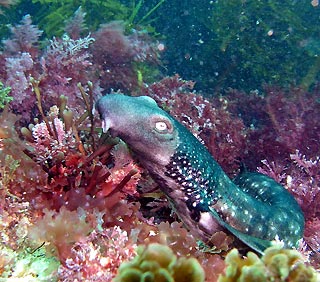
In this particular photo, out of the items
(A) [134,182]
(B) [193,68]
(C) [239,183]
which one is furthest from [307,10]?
(A) [134,182]

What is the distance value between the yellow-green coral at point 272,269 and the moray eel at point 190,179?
1496mm

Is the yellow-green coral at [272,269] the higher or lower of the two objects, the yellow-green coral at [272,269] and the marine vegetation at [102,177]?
the higher

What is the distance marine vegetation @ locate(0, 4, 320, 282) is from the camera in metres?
2.65

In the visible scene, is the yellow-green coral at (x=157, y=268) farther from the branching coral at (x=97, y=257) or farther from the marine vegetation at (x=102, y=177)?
the branching coral at (x=97, y=257)

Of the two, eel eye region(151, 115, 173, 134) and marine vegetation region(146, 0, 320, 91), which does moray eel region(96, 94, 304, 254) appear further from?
marine vegetation region(146, 0, 320, 91)

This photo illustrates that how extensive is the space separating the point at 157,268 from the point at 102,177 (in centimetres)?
193

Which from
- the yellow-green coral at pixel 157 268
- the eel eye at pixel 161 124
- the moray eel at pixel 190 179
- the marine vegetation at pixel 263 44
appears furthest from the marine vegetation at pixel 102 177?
the marine vegetation at pixel 263 44

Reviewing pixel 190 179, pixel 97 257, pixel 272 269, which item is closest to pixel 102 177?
pixel 190 179

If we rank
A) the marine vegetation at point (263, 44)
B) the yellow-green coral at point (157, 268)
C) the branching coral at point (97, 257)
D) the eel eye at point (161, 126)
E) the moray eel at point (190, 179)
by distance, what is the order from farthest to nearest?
the marine vegetation at point (263, 44) < the eel eye at point (161, 126) < the moray eel at point (190, 179) < the branching coral at point (97, 257) < the yellow-green coral at point (157, 268)

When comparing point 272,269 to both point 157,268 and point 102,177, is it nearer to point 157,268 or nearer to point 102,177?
point 157,268

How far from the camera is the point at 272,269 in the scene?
6.43 feet

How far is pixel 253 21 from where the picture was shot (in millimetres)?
11734

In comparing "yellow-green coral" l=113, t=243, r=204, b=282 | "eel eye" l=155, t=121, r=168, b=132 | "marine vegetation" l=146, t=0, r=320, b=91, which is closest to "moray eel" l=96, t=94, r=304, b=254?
"eel eye" l=155, t=121, r=168, b=132

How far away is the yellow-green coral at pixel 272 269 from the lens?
188cm
